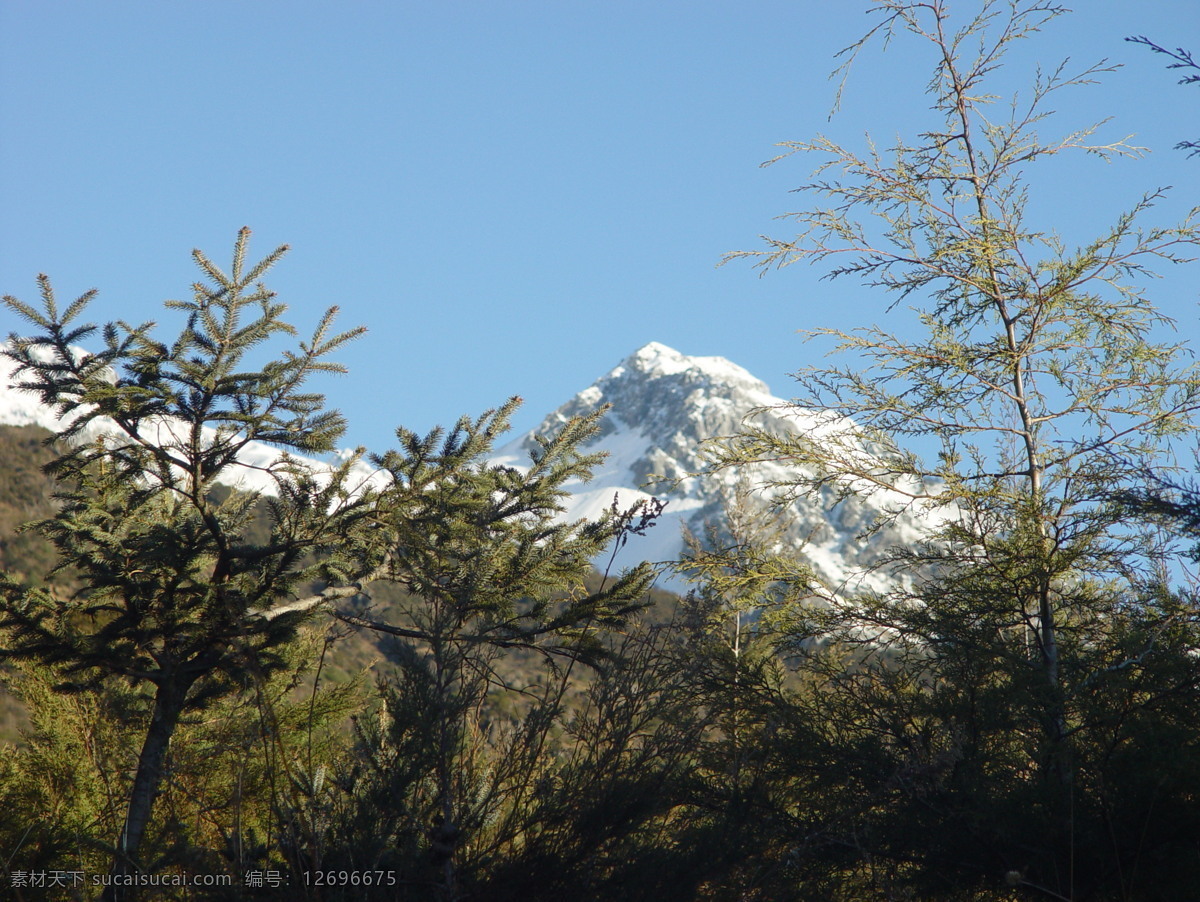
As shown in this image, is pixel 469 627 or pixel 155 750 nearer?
pixel 155 750

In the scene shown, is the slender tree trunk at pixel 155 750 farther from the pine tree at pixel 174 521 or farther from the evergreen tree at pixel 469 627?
the evergreen tree at pixel 469 627

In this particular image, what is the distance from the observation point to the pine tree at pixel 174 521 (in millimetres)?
4340

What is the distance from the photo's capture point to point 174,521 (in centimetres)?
491

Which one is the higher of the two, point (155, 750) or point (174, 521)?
point (174, 521)

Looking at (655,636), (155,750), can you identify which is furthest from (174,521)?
(655,636)

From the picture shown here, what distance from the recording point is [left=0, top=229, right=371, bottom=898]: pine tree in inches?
171

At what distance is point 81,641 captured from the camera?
4.68m

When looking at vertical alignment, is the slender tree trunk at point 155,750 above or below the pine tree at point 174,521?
below

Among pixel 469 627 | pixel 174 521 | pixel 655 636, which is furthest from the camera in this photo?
pixel 469 627

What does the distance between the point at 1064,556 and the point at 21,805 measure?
9050mm

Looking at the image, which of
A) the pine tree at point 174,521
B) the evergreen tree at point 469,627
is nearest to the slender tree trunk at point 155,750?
the pine tree at point 174,521

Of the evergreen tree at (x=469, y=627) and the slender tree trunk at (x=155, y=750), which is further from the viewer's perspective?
the slender tree trunk at (x=155, y=750)

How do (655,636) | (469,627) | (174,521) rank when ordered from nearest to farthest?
(655,636) < (174,521) < (469,627)

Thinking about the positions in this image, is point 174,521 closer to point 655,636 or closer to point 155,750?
point 155,750
